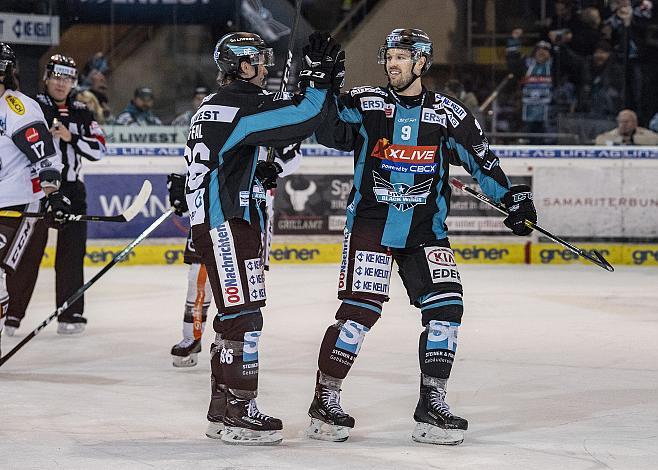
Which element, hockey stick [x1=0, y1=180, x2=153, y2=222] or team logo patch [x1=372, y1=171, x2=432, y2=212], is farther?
hockey stick [x1=0, y1=180, x2=153, y2=222]

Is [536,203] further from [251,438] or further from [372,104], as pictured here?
[251,438]

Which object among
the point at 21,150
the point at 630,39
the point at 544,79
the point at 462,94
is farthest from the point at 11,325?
the point at 630,39

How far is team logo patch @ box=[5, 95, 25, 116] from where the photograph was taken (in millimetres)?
5734

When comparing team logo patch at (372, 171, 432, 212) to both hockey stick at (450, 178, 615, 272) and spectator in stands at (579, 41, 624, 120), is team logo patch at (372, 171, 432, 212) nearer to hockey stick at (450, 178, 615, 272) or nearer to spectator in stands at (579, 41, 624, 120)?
hockey stick at (450, 178, 615, 272)

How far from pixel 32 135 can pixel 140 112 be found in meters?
5.01

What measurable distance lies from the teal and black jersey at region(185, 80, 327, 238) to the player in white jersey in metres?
1.49

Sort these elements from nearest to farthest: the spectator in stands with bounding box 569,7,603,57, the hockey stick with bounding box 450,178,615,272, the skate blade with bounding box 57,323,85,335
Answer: the hockey stick with bounding box 450,178,615,272 < the skate blade with bounding box 57,323,85,335 < the spectator in stands with bounding box 569,7,603,57

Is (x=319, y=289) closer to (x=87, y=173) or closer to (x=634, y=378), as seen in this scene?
Result: (x=87, y=173)

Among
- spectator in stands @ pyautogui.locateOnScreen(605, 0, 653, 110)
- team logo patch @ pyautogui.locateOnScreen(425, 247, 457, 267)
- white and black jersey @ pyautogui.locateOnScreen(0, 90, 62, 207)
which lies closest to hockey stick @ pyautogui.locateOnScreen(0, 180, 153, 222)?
white and black jersey @ pyautogui.locateOnScreen(0, 90, 62, 207)

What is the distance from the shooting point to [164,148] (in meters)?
10.4

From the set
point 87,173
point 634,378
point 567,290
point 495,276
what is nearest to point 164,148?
point 87,173

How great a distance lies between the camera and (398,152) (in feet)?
14.6

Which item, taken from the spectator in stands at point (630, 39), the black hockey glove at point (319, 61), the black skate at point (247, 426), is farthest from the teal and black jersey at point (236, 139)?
the spectator in stands at point (630, 39)

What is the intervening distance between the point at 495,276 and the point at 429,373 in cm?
537
